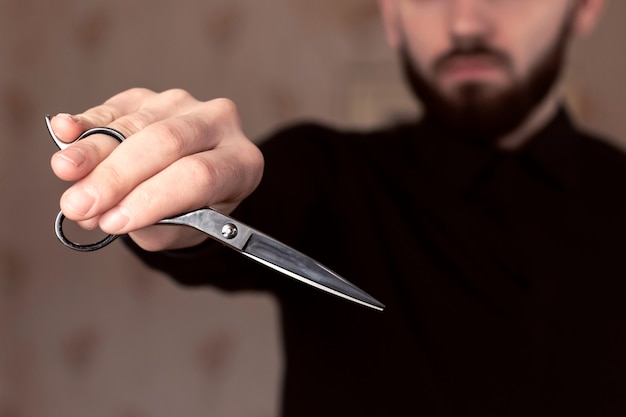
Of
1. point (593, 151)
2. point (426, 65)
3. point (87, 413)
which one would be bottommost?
point (87, 413)

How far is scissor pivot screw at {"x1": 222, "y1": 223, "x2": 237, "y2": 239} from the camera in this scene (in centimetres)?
46

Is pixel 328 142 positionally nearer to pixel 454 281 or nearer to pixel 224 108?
pixel 454 281

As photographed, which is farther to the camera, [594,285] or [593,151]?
[593,151]

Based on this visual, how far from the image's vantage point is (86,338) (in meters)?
1.86

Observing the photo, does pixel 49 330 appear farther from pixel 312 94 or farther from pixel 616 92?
pixel 616 92

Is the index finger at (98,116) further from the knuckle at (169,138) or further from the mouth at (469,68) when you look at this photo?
the mouth at (469,68)

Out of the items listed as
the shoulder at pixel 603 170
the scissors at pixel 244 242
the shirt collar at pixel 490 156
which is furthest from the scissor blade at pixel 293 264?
the shoulder at pixel 603 170

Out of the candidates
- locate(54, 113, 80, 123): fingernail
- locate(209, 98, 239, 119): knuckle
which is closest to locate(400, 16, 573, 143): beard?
locate(209, 98, 239, 119): knuckle

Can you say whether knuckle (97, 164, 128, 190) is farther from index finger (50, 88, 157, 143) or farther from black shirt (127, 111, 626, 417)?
black shirt (127, 111, 626, 417)

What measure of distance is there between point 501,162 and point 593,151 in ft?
0.66

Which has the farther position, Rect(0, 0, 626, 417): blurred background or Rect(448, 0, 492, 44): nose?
Rect(0, 0, 626, 417): blurred background

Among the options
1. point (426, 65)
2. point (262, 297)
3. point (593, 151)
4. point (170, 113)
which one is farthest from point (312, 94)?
point (170, 113)

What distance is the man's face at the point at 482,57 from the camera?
3.91 ft

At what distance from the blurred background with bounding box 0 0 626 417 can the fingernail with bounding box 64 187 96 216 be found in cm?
141
